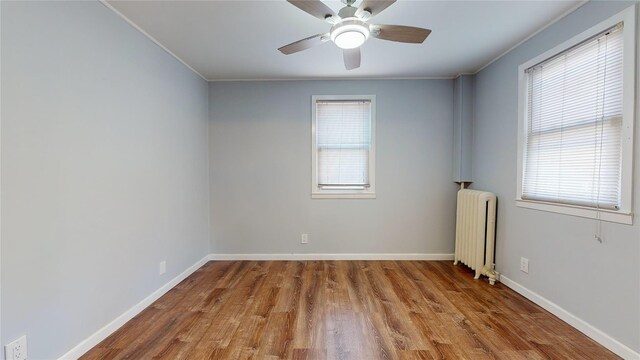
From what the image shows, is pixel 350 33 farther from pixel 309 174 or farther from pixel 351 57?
pixel 309 174

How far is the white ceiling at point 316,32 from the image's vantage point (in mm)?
1956

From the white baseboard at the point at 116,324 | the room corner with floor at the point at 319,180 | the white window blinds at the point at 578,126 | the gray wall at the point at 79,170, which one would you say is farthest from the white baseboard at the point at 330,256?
the white window blinds at the point at 578,126

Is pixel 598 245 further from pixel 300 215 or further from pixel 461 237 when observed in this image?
pixel 300 215

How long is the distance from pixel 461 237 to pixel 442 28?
2.36 metres

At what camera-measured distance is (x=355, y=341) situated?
1.81 m

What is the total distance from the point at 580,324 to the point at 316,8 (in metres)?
2.91

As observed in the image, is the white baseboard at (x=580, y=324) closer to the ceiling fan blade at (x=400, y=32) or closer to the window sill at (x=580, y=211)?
the window sill at (x=580, y=211)

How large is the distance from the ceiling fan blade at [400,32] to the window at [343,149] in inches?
65.5

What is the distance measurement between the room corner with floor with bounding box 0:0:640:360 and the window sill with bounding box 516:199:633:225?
2 cm

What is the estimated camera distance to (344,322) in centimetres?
204

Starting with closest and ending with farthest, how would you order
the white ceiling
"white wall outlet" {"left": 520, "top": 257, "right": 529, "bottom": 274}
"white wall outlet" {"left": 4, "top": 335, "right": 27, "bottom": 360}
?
"white wall outlet" {"left": 4, "top": 335, "right": 27, "bottom": 360}, the white ceiling, "white wall outlet" {"left": 520, "top": 257, "right": 529, "bottom": 274}

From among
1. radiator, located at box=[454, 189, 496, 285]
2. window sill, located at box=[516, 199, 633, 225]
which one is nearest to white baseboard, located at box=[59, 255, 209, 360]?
radiator, located at box=[454, 189, 496, 285]

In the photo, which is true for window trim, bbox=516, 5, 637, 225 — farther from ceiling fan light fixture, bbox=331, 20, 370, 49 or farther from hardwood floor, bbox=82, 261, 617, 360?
ceiling fan light fixture, bbox=331, 20, 370, 49

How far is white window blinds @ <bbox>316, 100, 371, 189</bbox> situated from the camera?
3529mm
